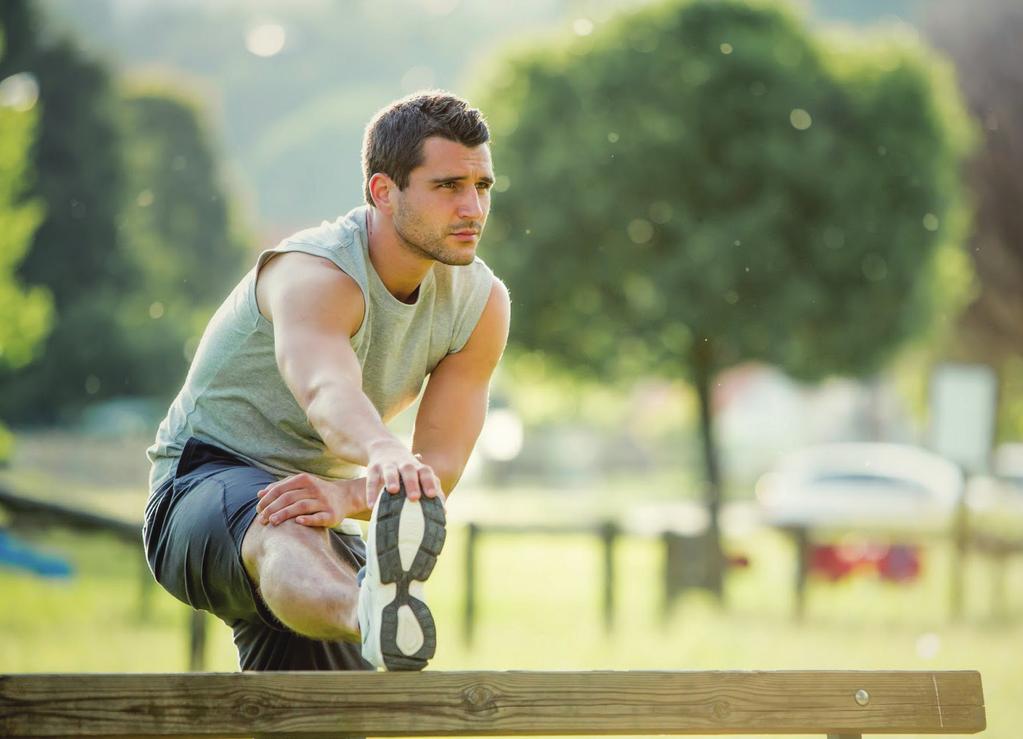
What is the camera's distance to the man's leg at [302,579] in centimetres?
293

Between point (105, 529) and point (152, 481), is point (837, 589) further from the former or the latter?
point (152, 481)

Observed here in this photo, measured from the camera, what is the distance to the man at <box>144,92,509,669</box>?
297 centimetres

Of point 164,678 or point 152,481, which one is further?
point 152,481

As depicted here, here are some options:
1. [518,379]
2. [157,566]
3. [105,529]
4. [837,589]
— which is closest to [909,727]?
[157,566]

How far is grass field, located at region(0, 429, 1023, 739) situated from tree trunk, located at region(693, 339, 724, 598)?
31 centimetres

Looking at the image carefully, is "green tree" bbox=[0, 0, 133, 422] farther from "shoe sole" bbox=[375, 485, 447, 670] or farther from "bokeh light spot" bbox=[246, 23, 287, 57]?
"bokeh light spot" bbox=[246, 23, 287, 57]

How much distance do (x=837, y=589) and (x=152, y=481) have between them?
1174 centimetres

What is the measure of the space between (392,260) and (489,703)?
45.8 inches

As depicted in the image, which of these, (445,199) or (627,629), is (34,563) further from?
(445,199)

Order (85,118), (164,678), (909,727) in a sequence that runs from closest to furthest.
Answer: (164,678), (909,727), (85,118)

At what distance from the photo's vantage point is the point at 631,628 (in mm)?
11672

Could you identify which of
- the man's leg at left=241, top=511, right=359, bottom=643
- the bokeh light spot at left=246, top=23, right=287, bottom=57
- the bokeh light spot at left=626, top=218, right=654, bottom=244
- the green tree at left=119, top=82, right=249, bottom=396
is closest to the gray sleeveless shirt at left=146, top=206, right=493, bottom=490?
the man's leg at left=241, top=511, right=359, bottom=643

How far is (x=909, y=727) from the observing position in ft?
9.32

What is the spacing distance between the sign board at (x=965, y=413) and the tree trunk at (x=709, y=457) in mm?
2334
